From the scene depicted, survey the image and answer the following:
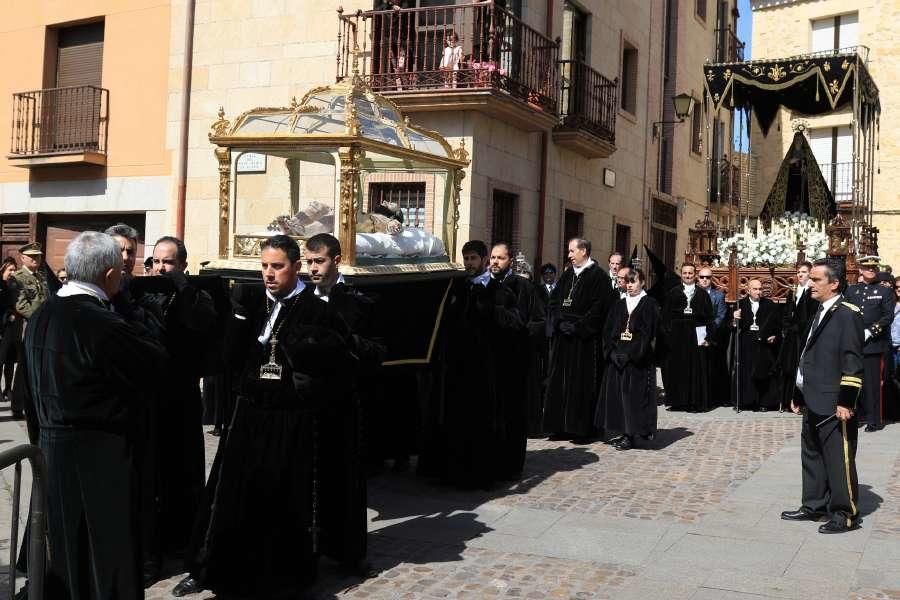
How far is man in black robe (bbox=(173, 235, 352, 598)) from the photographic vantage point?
4.59m

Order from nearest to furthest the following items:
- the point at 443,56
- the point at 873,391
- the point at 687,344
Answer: the point at 873,391 → the point at 687,344 → the point at 443,56

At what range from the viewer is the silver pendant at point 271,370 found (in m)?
4.66

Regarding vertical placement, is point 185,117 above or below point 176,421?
above

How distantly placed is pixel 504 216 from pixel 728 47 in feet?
44.2

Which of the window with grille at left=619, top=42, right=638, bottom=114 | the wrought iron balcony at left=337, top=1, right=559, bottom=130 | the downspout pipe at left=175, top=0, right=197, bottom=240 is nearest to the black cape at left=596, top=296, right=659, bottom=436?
the wrought iron balcony at left=337, top=1, right=559, bottom=130

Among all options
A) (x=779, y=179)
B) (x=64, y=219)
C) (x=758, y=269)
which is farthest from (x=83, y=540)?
(x=779, y=179)

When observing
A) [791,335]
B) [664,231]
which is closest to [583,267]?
[791,335]

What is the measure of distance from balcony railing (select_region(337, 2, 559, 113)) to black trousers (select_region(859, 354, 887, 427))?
5970 mm

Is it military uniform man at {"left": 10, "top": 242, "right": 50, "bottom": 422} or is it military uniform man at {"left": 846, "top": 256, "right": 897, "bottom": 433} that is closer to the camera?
military uniform man at {"left": 10, "top": 242, "right": 50, "bottom": 422}

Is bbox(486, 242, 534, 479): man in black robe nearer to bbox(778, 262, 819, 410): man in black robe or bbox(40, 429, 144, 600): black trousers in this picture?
bbox(40, 429, 144, 600): black trousers

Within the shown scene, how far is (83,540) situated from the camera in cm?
377

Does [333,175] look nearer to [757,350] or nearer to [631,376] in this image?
[631,376]

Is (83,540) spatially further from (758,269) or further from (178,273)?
(758,269)

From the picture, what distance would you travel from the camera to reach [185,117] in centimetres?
1531
